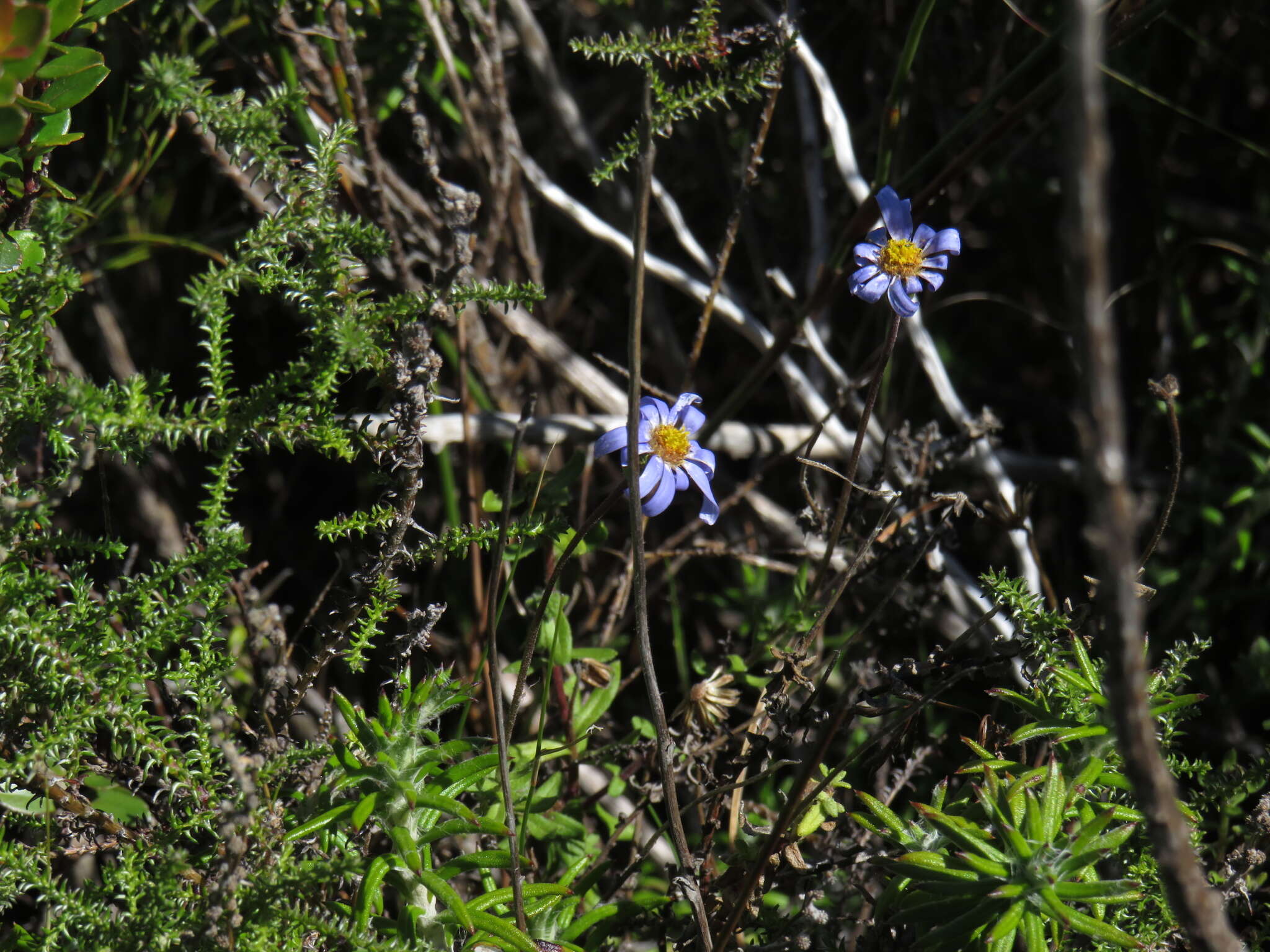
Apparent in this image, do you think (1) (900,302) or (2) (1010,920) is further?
(1) (900,302)

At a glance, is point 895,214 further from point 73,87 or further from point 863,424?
point 73,87

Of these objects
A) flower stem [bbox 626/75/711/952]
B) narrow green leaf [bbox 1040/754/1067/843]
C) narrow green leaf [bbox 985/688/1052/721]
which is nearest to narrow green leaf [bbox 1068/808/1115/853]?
narrow green leaf [bbox 1040/754/1067/843]

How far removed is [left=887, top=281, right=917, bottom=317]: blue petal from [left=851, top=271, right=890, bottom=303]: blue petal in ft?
0.05

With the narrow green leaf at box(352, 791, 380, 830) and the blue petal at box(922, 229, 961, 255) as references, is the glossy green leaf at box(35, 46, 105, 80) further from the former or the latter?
the blue petal at box(922, 229, 961, 255)

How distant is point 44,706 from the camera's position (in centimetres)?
128

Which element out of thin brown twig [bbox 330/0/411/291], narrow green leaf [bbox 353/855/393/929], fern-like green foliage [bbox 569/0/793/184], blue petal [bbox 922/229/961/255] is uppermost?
fern-like green foliage [bbox 569/0/793/184]

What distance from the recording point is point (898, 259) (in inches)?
63.3

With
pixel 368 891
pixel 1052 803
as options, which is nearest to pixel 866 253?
pixel 1052 803

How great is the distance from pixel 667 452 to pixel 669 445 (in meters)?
0.01

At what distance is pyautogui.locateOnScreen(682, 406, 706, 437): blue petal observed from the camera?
64.1 inches

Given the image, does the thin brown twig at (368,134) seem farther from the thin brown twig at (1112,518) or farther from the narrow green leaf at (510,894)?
the thin brown twig at (1112,518)

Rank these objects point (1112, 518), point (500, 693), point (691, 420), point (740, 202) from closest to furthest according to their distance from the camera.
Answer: point (1112, 518) → point (500, 693) → point (691, 420) → point (740, 202)

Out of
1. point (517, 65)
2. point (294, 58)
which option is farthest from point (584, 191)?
point (294, 58)

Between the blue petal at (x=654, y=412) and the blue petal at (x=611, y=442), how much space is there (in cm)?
8
